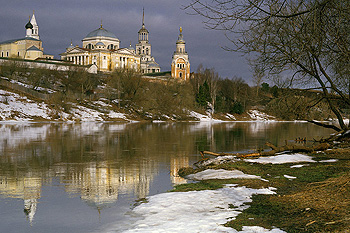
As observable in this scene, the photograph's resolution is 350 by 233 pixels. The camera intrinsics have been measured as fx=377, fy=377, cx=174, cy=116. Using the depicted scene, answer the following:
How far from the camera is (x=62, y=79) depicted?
310 ft

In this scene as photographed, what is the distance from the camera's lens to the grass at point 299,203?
620cm

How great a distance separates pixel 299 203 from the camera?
7465mm

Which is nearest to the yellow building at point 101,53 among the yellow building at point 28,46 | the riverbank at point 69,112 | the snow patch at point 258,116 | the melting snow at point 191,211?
the yellow building at point 28,46

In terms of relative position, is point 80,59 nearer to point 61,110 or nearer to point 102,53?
point 102,53

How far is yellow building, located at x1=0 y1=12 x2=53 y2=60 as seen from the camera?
13075 centimetres

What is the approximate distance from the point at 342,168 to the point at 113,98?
71367 mm

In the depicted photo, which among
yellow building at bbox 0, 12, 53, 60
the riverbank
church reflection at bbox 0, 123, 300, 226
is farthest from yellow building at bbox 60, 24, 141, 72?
church reflection at bbox 0, 123, 300, 226

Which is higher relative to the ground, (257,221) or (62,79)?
(62,79)

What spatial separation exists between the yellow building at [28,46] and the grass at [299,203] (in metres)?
131

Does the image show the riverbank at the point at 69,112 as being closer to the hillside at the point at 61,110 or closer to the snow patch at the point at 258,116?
the hillside at the point at 61,110

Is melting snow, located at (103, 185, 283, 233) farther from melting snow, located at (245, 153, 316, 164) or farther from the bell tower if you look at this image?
the bell tower

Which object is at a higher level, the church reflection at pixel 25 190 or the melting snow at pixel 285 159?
the melting snow at pixel 285 159

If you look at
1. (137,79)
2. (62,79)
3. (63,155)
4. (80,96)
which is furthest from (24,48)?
(63,155)

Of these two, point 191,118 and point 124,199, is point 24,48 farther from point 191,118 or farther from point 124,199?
point 124,199
